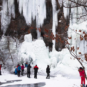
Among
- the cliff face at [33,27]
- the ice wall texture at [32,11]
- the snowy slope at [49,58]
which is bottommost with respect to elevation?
the snowy slope at [49,58]

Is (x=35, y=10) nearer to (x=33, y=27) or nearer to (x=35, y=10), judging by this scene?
(x=35, y=10)

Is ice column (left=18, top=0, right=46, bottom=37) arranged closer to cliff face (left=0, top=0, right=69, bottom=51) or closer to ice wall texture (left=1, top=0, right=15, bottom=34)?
cliff face (left=0, top=0, right=69, bottom=51)

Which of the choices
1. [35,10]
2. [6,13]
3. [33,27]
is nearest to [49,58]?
[33,27]

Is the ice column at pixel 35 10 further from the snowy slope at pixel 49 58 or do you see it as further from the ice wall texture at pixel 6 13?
the snowy slope at pixel 49 58

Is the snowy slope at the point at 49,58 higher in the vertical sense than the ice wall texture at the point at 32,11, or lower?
lower

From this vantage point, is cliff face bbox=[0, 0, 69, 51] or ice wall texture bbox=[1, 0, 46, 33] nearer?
cliff face bbox=[0, 0, 69, 51]

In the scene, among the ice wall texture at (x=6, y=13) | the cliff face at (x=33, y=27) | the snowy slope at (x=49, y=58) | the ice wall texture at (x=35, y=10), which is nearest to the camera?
the snowy slope at (x=49, y=58)

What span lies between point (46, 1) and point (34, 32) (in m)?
4.30

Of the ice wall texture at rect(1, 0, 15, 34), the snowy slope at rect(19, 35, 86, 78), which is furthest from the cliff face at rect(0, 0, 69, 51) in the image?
the snowy slope at rect(19, 35, 86, 78)

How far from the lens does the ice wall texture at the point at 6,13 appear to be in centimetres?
2152

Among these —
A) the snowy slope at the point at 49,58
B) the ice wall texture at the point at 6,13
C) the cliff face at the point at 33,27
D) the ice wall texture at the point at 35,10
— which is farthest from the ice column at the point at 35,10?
the snowy slope at the point at 49,58

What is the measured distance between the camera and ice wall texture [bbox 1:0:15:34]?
21.5 metres

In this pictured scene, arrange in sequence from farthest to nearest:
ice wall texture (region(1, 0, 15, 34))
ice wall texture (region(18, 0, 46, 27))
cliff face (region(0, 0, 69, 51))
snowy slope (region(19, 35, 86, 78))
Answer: ice wall texture (region(1, 0, 15, 34))
ice wall texture (region(18, 0, 46, 27))
cliff face (region(0, 0, 69, 51))
snowy slope (region(19, 35, 86, 78))

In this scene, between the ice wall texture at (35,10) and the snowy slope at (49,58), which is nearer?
the snowy slope at (49,58)
